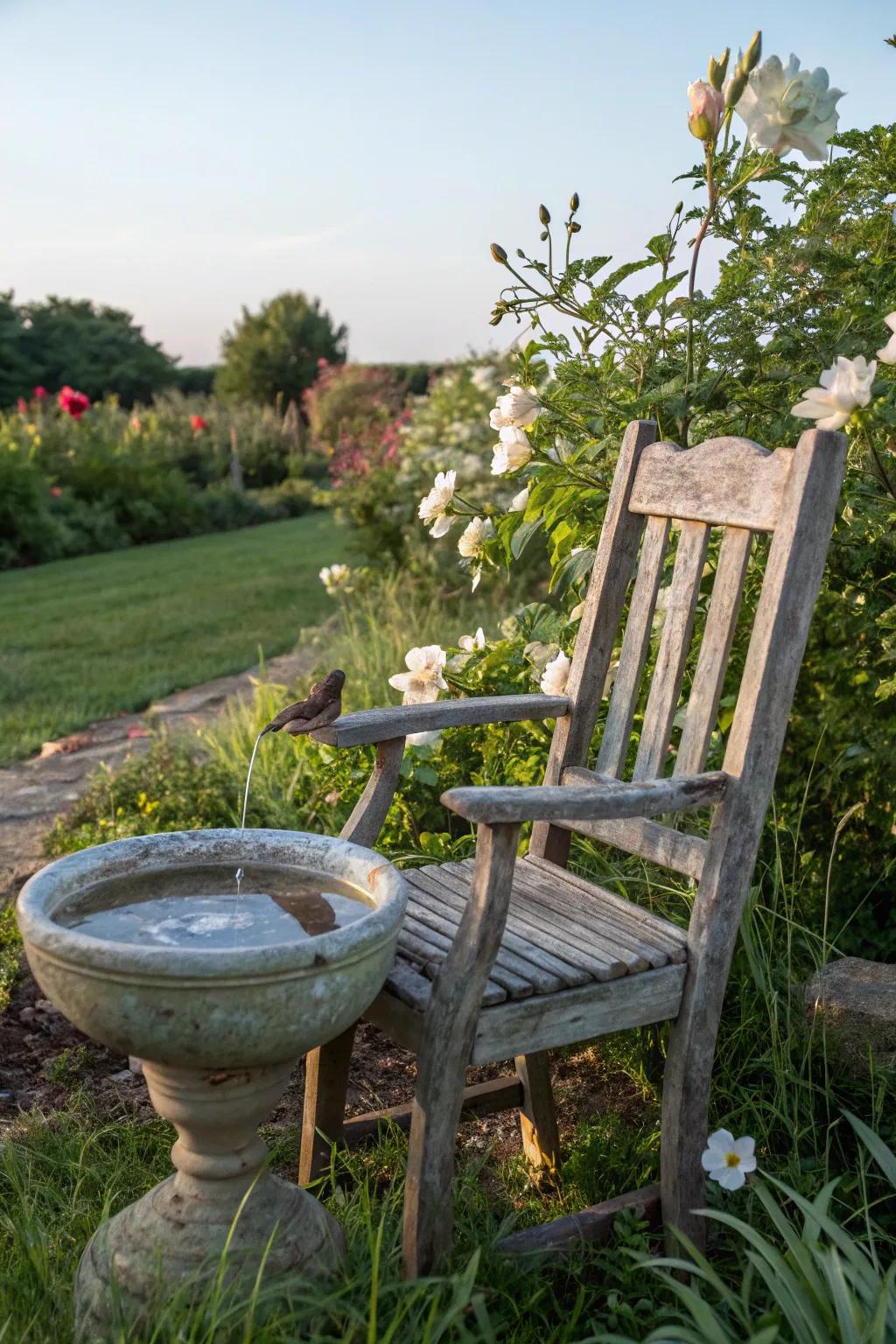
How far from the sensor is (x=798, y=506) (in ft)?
6.87

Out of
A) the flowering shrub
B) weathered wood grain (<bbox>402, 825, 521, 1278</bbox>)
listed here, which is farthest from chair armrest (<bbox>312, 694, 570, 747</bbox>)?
the flowering shrub

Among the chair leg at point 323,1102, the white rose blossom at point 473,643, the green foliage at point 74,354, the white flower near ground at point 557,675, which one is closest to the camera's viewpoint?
the chair leg at point 323,1102

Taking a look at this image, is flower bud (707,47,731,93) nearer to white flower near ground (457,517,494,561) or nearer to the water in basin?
white flower near ground (457,517,494,561)

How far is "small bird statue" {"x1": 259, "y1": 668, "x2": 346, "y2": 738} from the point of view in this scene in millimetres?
2289

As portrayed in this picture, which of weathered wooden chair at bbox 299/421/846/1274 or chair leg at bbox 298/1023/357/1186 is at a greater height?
weathered wooden chair at bbox 299/421/846/1274

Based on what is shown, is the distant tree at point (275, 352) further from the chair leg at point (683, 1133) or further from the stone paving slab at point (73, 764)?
the chair leg at point (683, 1133)

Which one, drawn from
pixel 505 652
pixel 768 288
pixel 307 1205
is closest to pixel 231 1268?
pixel 307 1205

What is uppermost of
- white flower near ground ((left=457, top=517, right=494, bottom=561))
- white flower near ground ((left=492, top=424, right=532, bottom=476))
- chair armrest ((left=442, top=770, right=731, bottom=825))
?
white flower near ground ((left=492, top=424, right=532, bottom=476))

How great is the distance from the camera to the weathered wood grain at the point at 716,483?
2.19 metres

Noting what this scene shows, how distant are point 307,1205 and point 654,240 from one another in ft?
7.01

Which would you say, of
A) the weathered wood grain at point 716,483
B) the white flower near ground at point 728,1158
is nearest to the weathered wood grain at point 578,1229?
the white flower near ground at point 728,1158

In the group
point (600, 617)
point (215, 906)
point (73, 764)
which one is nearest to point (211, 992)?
point (215, 906)

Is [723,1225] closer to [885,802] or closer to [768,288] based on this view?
[885,802]

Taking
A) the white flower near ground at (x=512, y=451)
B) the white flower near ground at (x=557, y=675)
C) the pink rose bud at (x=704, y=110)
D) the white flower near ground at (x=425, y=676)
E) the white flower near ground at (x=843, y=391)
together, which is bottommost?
the white flower near ground at (x=425, y=676)
